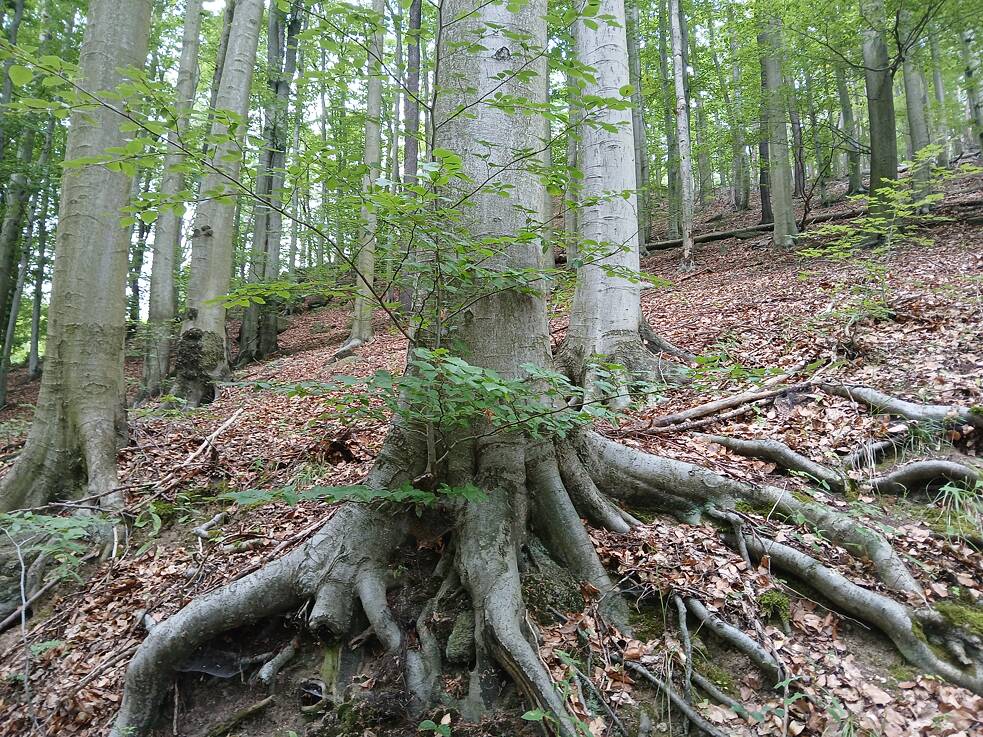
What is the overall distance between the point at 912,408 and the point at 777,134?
10709 mm

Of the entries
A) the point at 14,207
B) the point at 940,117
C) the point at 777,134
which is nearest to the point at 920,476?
the point at 777,134

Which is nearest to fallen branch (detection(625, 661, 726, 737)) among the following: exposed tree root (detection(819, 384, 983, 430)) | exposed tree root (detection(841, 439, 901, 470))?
exposed tree root (detection(841, 439, 901, 470))

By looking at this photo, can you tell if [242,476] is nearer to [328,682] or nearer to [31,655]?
[31,655]

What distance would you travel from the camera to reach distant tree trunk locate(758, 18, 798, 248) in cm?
1137

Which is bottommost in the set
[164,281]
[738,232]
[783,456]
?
[783,456]

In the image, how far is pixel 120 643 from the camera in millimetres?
3121

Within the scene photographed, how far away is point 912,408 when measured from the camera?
3.60 metres

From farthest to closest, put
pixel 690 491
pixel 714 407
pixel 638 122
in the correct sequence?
pixel 638 122 → pixel 714 407 → pixel 690 491

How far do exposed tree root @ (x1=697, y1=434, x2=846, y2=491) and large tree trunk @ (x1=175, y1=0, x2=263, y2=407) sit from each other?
22.8ft

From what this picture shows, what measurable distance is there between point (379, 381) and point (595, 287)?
348 centimetres

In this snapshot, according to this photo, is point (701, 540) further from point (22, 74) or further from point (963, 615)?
point (22, 74)

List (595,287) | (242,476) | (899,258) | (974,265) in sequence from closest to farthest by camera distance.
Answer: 1. (242,476)
2. (595,287)
3. (974,265)
4. (899,258)

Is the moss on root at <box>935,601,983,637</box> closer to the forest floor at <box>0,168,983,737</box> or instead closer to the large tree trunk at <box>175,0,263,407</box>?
the forest floor at <box>0,168,983,737</box>

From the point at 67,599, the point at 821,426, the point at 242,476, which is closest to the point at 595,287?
the point at 821,426
